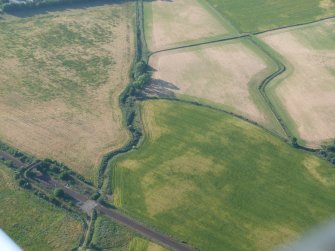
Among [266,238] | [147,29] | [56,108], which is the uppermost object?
[147,29]

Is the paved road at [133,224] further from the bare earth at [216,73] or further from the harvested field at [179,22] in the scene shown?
the harvested field at [179,22]

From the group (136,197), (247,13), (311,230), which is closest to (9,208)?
(136,197)

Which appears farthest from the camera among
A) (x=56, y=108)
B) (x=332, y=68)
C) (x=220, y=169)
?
(x=332, y=68)

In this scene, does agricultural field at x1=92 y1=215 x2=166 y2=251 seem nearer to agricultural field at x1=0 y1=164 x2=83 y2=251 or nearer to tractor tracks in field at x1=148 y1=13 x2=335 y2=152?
agricultural field at x1=0 y1=164 x2=83 y2=251

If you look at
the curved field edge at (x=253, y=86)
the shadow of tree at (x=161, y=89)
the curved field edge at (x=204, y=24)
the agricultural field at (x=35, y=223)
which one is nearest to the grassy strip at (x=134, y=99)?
the shadow of tree at (x=161, y=89)

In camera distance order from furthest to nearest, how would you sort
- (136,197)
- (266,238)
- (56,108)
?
(56,108)
(136,197)
(266,238)

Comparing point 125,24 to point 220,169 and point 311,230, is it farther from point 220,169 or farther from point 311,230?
point 311,230
